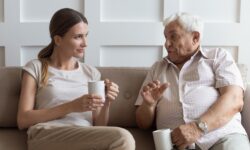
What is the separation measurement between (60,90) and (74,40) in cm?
25

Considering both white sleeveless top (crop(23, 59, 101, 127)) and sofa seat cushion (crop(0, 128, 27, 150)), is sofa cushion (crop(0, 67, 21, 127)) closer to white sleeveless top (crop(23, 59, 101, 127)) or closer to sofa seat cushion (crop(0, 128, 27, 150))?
sofa seat cushion (crop(0, 128, 27, 150))

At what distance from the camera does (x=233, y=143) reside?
171 centimetres

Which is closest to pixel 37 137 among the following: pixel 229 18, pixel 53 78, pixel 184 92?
pixel 53 78

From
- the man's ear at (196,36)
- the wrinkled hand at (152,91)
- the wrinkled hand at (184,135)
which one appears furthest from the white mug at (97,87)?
the man's ear at (196,36)

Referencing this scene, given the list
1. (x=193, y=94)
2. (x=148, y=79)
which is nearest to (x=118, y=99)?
(x=148, y=79)

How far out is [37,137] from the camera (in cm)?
171

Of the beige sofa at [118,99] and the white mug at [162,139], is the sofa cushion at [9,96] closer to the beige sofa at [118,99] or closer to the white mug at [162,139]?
the beige sofa at [118,99]

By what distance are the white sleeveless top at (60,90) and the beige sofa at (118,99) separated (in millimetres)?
162

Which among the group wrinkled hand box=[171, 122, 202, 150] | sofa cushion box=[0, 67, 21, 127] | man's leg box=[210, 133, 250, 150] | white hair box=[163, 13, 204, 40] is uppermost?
white hair box=[163, 13, 204, 40]

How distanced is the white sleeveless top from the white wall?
1.29 ft

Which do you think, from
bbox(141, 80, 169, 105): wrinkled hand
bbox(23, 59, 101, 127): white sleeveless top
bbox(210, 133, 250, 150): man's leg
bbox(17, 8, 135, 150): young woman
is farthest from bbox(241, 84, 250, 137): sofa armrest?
bbox(23, 59, 101, 127): white sleeveless top

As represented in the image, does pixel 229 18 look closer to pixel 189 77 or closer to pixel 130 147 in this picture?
pixel 189 77

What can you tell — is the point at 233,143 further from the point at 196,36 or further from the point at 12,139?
the point at 12,139

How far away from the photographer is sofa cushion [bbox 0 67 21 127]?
1997 millimetres
